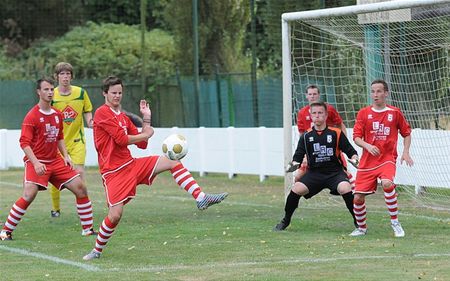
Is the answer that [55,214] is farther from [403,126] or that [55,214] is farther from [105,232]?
[403,126]

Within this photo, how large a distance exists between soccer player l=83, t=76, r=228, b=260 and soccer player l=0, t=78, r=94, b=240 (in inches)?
54.8

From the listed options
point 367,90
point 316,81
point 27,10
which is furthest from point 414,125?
point 27,10

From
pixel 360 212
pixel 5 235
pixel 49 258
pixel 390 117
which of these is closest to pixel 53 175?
pixel 5 235

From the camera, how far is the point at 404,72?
54.7 ft

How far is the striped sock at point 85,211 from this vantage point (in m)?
12.6

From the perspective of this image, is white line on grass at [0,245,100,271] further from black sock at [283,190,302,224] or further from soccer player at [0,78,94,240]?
black sock at [283,190,302,224]

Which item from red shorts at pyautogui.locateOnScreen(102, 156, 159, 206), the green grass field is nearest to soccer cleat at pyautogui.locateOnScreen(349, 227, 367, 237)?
the green grass field

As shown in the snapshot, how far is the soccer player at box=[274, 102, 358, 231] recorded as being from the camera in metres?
12.4

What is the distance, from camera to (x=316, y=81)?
61.9ft

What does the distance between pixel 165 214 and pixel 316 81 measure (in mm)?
4777

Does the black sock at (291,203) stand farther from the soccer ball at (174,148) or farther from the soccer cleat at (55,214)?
the soccer cleat at (55,214)

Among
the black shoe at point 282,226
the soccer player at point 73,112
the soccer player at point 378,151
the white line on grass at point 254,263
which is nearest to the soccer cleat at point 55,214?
the soccer player at point 73,112

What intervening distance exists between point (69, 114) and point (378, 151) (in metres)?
4.37

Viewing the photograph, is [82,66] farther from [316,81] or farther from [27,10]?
[316,81]
